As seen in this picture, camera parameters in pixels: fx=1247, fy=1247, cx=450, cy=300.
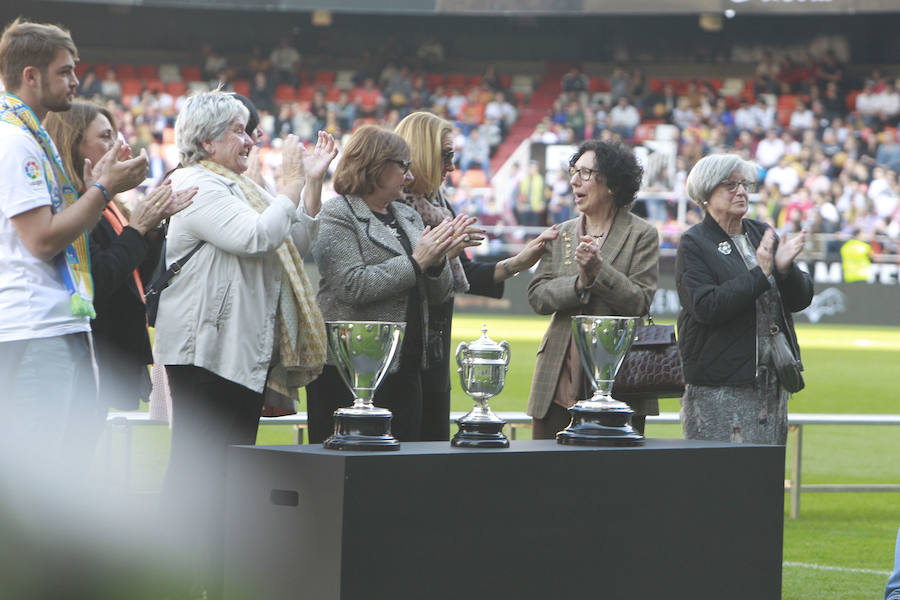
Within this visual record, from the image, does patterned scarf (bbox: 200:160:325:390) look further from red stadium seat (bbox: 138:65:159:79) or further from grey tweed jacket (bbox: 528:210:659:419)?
red stadium seat (bbox: 138:65:159:79)

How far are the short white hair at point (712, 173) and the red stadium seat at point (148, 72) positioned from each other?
83.3 ft

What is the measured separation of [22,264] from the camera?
10.6 feet

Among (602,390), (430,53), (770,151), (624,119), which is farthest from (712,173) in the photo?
(430,53)

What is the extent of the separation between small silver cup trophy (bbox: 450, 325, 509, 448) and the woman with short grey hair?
994 mm

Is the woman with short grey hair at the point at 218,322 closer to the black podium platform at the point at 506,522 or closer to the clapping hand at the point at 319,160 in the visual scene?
the clapping hand at the point at 319,160

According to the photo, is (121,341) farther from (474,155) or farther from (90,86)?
(90,86)

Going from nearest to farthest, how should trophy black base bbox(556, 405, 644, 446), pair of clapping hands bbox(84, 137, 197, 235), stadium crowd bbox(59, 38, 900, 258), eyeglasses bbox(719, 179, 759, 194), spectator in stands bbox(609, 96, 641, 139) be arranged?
trophy black base bbox(556, 405, 644, 446) < pair of clapping hands bbox(84, 137, 197, 235) < eyeglasses bbox(719, 179, 759, 194) < stadium crowd bbox(59, 38, 900, 258) < spectator in stands bbox(609, 96, 641, 139)

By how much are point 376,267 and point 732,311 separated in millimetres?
1358

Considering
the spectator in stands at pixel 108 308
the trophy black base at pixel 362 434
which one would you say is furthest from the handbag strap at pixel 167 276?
the trophy black base at pixel 362 434

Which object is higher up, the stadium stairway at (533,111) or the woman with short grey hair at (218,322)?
the stadium stairway at (533,111)

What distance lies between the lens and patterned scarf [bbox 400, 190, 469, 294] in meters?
4.63

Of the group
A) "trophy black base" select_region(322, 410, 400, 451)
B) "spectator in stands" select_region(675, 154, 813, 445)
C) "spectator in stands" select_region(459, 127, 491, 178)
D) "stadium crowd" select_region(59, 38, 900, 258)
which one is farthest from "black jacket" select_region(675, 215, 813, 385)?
"spectator in stands" select_region(459, 127, 491, 178)

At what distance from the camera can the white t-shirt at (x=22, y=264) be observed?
10.4 ft

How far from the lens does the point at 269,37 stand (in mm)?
29953
